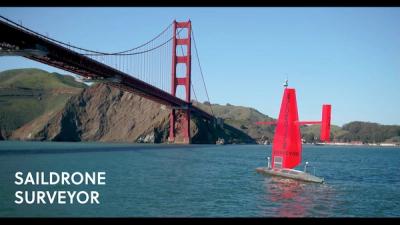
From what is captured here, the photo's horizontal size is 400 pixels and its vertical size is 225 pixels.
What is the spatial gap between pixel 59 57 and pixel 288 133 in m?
30.1

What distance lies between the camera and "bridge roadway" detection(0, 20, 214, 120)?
42.3m

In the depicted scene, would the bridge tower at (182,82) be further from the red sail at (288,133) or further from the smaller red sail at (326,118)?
the smaller red sail at (326,118)

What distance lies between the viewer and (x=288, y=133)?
100.0 ft

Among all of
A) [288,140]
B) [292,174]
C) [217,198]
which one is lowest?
[217,198]

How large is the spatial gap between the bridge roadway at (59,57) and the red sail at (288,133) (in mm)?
23705

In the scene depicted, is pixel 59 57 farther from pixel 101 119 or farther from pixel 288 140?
pixel 101 119

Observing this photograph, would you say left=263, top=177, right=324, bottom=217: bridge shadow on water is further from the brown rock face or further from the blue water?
the brown rock face

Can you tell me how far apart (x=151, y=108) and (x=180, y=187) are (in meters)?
114

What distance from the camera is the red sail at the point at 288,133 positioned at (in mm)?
29609

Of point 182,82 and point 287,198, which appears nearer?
point 287,198

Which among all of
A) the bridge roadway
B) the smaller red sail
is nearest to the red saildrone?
the smaller red sail

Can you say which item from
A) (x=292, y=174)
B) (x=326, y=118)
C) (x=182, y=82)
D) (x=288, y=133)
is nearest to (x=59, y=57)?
(x=288, y=133)

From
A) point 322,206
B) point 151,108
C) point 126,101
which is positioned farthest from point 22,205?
point 126,101
